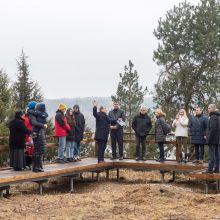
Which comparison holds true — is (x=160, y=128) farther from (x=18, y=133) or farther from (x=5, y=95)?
(x=5, y=95)

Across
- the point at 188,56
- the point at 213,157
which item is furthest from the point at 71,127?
the point at 188,56

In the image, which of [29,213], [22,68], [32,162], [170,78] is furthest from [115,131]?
[22,68]

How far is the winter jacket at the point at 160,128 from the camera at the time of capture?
44.3 feet

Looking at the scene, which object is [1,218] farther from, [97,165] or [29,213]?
[97,165]

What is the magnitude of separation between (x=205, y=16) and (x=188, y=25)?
1159 mm

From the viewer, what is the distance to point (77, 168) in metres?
13.0

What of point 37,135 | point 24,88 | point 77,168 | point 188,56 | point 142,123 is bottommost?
point 77,168

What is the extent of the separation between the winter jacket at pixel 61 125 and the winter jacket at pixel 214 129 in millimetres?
3980

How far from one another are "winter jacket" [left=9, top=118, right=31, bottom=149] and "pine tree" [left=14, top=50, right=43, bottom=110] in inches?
639

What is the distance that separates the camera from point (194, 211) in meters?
7.89

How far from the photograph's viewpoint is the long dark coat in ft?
35.0

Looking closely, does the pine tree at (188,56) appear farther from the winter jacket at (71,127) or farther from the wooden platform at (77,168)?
the winter jacket at (71,127)

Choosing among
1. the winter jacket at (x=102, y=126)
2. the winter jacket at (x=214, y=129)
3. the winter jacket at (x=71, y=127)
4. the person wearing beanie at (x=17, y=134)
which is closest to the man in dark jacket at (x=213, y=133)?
the winter jacket at (x=214, y=129)

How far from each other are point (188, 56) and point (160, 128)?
15844mm
